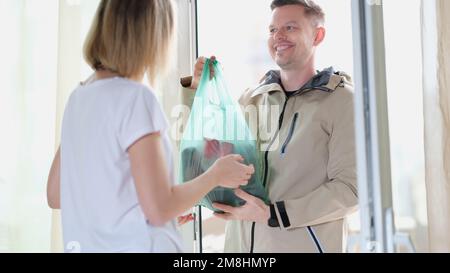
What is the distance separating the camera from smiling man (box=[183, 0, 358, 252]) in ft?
5.55

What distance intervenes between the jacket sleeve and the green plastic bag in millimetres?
84

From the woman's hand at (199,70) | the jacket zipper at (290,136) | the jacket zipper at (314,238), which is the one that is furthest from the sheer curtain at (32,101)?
the jacket zipper at (314,238)

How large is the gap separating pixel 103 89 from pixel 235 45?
0.88 m

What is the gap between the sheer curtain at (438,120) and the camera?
1625mm

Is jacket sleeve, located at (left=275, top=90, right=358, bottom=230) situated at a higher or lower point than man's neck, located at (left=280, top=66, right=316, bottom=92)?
lower

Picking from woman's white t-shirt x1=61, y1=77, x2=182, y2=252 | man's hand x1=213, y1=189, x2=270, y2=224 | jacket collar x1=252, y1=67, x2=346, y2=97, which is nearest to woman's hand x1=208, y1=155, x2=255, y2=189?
woman's white t-shirt x1=61, y1=77, x2=182, y2=252

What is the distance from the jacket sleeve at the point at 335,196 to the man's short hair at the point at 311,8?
13.0 inches

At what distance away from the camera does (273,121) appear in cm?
→ 184

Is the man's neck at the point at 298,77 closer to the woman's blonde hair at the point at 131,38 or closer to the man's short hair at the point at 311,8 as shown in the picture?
the man's short hair at the point at 311,8

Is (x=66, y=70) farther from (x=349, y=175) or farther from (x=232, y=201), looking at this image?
(x=349, y=175)

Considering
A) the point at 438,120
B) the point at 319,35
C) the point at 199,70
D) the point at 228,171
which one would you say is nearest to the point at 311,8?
the point at 319,35

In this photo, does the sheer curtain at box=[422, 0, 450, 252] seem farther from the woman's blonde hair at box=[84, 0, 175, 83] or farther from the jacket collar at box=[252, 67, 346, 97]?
the woman's blonde hair at box=[84, 0, 175, 83]

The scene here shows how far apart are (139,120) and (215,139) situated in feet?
1.54
